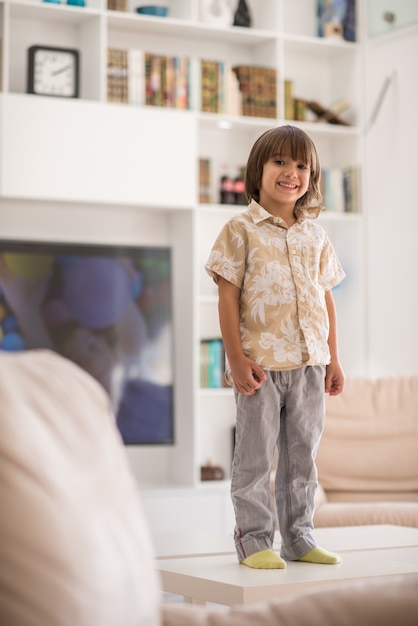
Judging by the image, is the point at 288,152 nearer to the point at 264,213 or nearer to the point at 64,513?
the point at 264,213

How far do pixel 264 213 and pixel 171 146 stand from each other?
215cm

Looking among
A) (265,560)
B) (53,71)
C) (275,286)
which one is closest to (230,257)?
(275,286)

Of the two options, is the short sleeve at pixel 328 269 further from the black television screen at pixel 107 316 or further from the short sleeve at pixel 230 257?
the black television screen at pixel 107 316

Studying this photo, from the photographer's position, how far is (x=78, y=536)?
1.02 meters

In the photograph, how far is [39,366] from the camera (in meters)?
1.18

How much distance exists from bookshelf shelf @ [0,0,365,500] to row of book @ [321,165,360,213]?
64 mm

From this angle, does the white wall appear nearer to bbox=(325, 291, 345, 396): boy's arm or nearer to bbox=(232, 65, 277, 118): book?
bbox=(232, 65, 277, 118): book

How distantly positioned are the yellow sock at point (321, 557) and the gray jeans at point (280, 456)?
1cm

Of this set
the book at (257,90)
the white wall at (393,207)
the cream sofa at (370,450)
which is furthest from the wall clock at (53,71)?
the cream sofa at (370,450)

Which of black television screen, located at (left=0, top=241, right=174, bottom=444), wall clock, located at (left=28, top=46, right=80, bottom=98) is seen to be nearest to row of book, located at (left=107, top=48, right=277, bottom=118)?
wall clock, located at (left=28, top=46, right=80, bottom=98)

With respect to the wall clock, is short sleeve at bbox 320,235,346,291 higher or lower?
lower

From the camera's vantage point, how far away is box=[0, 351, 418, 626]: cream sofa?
3.25 feet

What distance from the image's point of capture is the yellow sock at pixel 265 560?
7.33 ft

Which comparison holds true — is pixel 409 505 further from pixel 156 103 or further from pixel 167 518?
pixel 156 103
